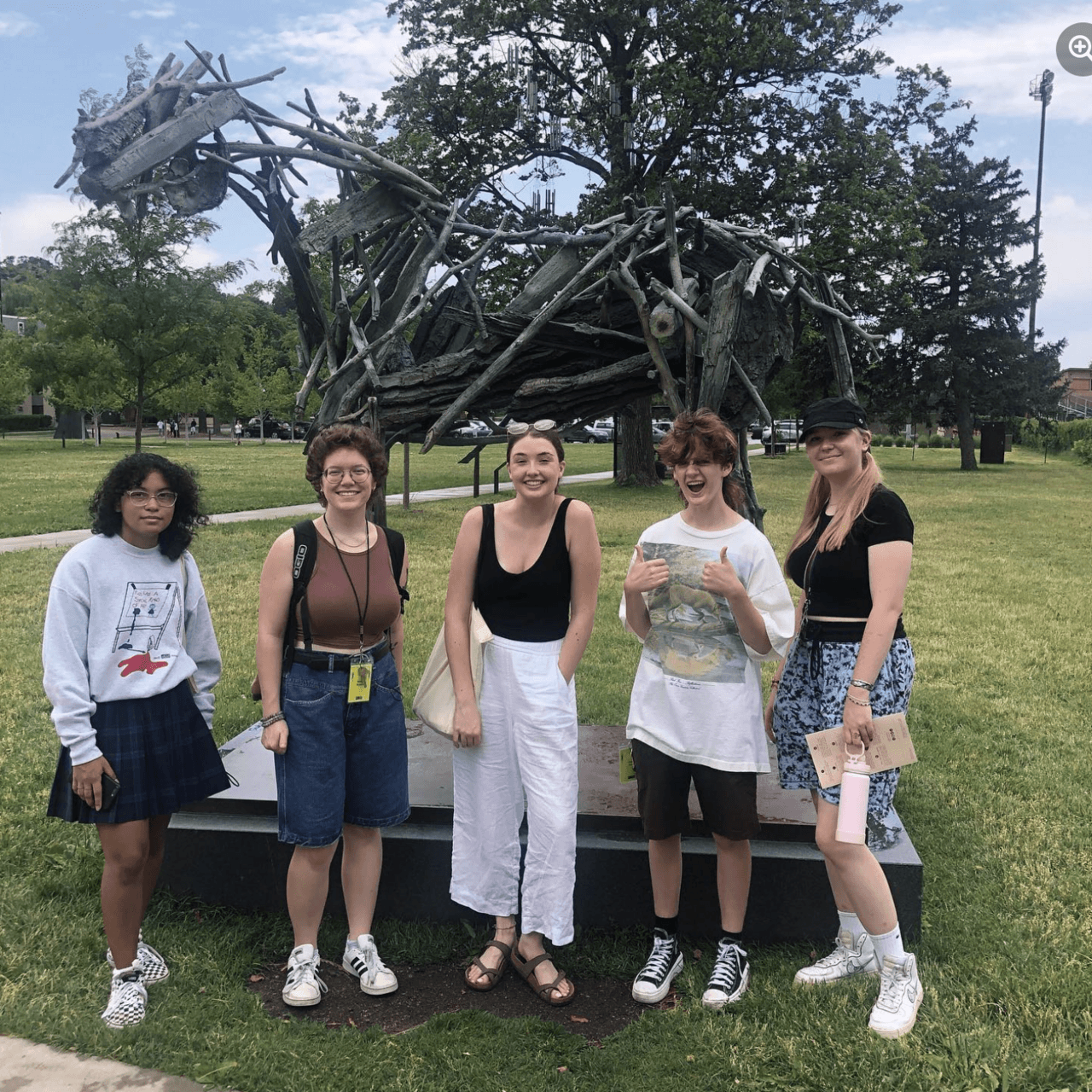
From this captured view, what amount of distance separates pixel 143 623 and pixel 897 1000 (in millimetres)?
2591

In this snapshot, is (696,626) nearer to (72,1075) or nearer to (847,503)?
(847,503)

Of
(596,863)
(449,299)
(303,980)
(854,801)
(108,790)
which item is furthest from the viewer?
(449,299)

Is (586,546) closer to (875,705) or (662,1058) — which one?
(875,705)

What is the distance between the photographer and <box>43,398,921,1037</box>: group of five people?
2889 millimetres

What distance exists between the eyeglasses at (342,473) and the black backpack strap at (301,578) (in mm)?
158

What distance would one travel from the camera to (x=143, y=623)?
9.75ft

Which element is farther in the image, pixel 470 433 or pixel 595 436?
pixel 595 436

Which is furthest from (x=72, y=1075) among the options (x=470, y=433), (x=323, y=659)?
(x=470, y=433)

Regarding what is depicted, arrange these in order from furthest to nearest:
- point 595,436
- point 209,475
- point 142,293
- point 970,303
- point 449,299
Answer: point 595,436, point 970,303, point 209,475, point 142,293, point 449,299

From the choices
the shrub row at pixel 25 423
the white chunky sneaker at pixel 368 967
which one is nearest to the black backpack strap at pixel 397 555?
Answer: the white chunky sneaker at pixel 368 967

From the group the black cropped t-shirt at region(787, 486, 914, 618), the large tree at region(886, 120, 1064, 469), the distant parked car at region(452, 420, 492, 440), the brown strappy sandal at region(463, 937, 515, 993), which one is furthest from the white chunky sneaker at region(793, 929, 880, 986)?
the large tree at region(886, 120, 1064, 469)

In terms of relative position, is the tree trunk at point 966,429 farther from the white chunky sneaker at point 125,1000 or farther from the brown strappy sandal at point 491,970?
the white chunky sneaker at point 125,1000

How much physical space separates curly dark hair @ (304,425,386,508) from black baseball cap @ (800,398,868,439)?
4.45 feet

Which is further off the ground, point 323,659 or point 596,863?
point 323,659
